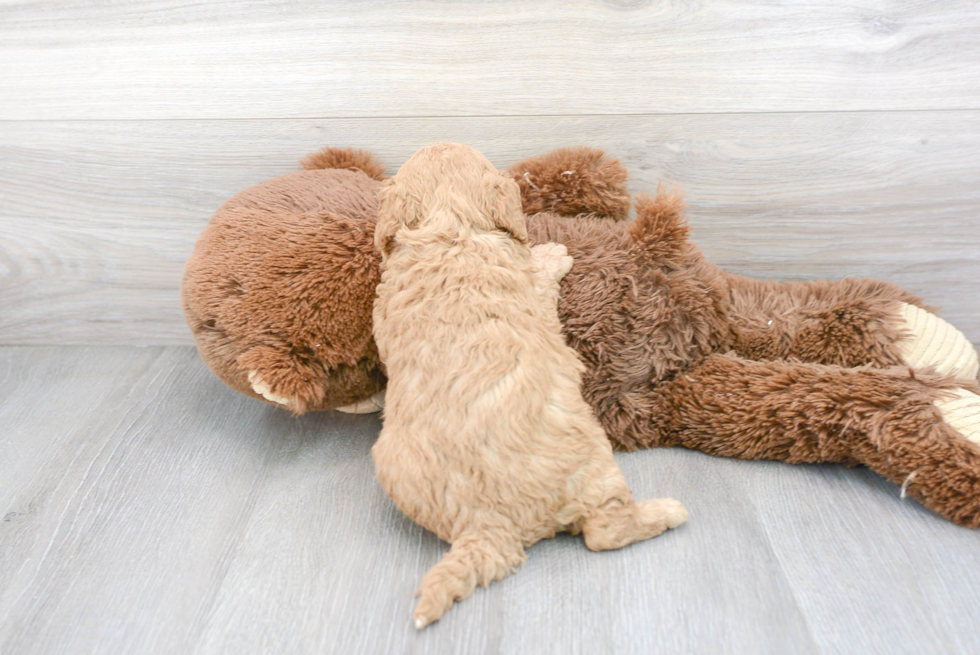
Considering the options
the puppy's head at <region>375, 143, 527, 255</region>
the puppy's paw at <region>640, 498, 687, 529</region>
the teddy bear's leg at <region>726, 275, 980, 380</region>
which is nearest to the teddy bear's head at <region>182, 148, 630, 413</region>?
the puppy's head at <region>375, 143, 527, 255</region>

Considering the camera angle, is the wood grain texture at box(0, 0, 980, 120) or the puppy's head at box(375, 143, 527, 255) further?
the wood grain texture at box(0, 0, 980, 120)

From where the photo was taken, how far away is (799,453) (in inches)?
40.7

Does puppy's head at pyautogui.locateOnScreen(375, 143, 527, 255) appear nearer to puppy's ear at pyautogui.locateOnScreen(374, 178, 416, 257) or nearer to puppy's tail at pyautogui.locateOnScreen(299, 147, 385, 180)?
puppy's ear at pyautogui.locateOnScreen(374, 178, 416, 257)

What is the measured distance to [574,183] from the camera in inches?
44.4

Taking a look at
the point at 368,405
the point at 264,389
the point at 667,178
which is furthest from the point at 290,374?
the point at 667,178

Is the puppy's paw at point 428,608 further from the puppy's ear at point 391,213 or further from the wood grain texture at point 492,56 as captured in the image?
the wood grain texture at point 492,56

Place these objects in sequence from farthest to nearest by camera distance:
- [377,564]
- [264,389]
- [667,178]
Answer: [667,178] → [264,389] → [377,564]

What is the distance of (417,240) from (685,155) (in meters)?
0.55

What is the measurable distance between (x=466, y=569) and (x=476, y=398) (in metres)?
0.19

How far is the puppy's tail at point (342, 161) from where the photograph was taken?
3.97 ft

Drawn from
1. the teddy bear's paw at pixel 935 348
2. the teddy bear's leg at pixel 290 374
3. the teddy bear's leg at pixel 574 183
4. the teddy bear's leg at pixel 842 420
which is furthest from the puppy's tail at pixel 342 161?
the teddy bear's paw at pixel 935 348

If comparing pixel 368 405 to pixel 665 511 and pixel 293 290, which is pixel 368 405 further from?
pixel 665 511

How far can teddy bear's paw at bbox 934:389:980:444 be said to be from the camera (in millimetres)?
939

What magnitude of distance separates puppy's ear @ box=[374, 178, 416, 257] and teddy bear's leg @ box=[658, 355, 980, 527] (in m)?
0.46
